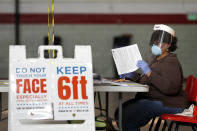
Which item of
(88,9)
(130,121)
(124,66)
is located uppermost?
(88,9)

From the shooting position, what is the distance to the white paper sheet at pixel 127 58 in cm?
200

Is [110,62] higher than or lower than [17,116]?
higher

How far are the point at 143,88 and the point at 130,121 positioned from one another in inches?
17.5

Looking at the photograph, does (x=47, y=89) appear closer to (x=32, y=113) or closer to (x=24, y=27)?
(x=32, y=113)

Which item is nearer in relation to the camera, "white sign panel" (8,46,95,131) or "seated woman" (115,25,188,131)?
"white sign panel" (8,46,95,131)

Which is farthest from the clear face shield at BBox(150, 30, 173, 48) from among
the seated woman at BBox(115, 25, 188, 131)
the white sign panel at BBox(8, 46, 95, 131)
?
the white sign panel at BBox(8, 46, 95, 131)

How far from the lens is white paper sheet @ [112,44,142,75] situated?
200 cm

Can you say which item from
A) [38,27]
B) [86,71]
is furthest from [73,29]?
[86,71]

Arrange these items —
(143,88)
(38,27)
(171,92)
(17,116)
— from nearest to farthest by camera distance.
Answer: (17,116), (143,88), (171,92), (38,27)

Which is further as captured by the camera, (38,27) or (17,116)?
(38,27)

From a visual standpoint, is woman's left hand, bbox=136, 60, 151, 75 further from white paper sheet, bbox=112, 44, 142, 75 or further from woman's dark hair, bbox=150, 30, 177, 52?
woman's dark hair, bbox=150, 30, 177, 52

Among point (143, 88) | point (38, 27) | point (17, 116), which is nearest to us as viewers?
point (17, 116)

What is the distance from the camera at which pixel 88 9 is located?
9242mm

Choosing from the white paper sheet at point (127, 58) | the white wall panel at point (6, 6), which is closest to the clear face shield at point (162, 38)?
the white paper sheet at point (127, 58)
